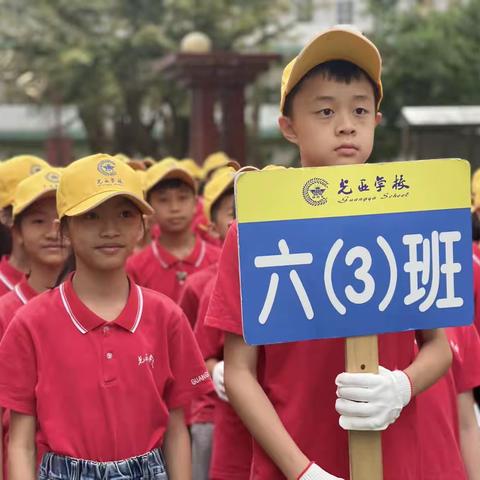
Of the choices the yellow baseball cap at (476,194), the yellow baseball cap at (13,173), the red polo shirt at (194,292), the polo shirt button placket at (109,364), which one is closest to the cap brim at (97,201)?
the polo shirt button placket at (109,364)

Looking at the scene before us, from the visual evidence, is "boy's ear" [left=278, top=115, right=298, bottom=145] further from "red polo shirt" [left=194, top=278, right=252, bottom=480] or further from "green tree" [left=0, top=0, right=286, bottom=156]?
"green tree" [left=0, top=0, right=286, bottom=156]

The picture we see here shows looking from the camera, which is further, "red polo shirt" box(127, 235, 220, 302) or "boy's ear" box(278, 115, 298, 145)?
"red polo shirt" box(127, 235, 220, 302)

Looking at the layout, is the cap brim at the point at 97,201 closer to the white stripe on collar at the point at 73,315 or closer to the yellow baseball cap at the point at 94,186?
the yellow baseball cap at the point at 94,186

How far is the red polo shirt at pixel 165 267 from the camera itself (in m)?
6.01

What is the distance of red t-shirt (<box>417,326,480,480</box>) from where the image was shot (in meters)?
3.04

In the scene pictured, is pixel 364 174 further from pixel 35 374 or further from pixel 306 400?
pixel 35 374

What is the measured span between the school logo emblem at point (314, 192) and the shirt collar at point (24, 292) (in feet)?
5.06

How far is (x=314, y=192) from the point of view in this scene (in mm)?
2467

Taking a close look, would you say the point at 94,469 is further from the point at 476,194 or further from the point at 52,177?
the point at 476,194

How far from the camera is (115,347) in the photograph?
9.94 feet

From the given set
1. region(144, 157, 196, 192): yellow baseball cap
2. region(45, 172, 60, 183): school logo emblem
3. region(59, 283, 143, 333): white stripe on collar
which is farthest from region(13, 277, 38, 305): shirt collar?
region(144, 157, 196, 192): yellow baseball cap

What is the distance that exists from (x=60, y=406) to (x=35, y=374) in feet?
0.39

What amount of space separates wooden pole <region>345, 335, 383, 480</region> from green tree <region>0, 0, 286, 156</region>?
2369cm

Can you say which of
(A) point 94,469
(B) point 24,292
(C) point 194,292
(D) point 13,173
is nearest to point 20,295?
(B) point 24,292
